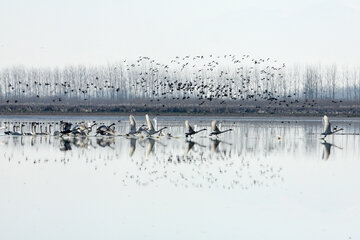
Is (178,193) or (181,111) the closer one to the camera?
(178,193)

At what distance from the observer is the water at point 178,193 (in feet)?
47.8

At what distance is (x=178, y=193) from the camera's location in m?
18.7

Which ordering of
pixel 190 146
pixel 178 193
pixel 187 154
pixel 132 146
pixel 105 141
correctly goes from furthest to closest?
1. pixel 105 141
2. pixel 190 146
3. pixel 132 146
4. pixel 187 154
5. pixel 178 193

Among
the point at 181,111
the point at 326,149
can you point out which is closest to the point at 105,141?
the point at 326,149

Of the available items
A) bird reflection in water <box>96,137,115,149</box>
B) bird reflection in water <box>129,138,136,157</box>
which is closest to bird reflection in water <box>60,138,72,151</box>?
bird reflection in water <box>96,137,115,149</box>

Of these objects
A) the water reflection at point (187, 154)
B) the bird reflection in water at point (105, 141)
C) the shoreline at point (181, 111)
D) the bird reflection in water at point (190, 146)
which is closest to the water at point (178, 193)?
the water reflection at point (187, 154)

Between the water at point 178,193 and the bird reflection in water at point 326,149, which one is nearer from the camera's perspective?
the water at point 178,193

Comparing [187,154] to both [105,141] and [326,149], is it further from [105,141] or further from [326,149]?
[105,141]

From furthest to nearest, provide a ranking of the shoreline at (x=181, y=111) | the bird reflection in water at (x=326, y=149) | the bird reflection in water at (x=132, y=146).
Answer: the shoreline at (x=181, y=111) → the bird reflection in water at (x=132, y=146) → the bird reflection in water at (x=326, y=149)

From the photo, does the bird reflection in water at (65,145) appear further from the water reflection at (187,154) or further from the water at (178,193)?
the water at (178,193)

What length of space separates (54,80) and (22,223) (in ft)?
406

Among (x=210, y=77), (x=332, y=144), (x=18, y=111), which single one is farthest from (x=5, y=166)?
(x=210, y=77)

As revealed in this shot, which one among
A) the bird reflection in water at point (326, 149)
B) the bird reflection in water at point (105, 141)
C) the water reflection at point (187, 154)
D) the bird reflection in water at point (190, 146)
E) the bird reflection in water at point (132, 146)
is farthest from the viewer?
the bird reflection in water at point (105, 141)

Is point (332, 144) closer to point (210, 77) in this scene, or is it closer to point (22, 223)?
point (22, 223)
